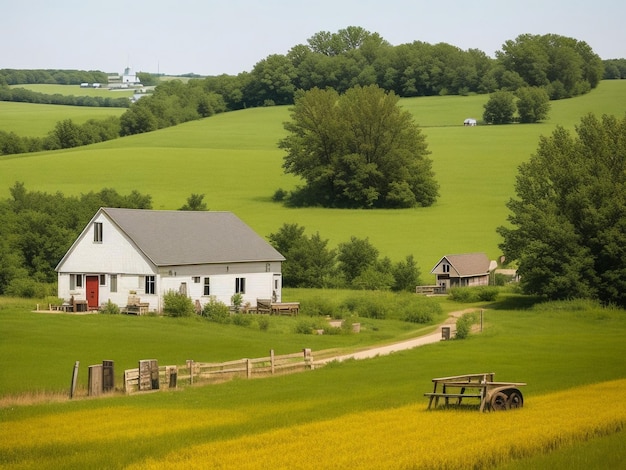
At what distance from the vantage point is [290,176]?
132 meters

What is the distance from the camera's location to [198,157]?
469 ft

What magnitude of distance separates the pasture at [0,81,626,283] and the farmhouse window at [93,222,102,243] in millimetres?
29047

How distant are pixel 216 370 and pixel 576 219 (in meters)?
38.7

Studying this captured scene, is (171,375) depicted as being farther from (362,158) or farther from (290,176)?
(290,176)

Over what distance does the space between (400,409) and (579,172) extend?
4588 centimetres

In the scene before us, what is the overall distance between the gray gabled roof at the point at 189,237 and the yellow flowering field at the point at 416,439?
37.5m

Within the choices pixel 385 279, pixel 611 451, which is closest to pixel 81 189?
pixel 385 279

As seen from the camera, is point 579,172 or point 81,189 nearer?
point 579,172

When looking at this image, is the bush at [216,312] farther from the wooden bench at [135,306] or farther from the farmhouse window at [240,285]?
the farmhouse window at [240,285]

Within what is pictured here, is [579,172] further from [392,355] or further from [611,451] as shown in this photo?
[611,451]

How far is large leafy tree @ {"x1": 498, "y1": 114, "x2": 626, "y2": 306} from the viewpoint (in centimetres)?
6581

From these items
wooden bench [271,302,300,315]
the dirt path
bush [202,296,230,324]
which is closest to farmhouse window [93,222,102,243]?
bush [202,296,230,324]

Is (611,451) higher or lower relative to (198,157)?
lower


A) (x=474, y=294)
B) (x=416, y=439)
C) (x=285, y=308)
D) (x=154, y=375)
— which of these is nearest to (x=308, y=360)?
(x=154, y=375)
